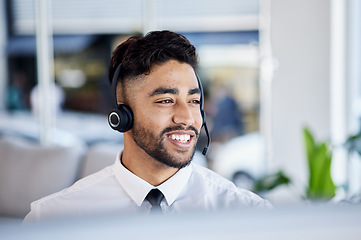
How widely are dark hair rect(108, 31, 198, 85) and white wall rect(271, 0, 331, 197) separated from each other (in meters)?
2.38

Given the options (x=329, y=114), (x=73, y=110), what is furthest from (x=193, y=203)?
(x=73, y=110)

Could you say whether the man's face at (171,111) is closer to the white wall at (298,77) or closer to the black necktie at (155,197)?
the black necktie at (155,197)

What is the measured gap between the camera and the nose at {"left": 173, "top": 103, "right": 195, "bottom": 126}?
914 millimetres

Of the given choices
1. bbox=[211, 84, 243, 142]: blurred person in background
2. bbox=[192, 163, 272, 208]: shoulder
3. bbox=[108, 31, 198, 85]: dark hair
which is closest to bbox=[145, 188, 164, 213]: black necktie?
bbox=[192, 163, 272, 208]: shoulder

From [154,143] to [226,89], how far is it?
5547 millimetres

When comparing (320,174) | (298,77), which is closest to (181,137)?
(320,174)

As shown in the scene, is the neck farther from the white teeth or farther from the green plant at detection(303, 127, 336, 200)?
the green plant at detection(303, 127, 336, 200)

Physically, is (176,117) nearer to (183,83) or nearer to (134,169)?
(183,83)

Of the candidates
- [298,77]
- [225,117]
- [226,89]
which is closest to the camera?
[298,77]

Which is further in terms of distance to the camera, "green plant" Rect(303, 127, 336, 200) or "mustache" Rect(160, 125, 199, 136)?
"green plant" Rect(303, 127, 336, 200)

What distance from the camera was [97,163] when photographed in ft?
6.94

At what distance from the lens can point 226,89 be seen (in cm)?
643

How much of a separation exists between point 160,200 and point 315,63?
8.14 ft

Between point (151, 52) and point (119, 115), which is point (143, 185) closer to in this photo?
point (119, 115)
